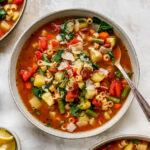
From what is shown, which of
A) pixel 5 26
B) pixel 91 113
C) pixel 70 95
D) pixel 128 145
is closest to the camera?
pixel 70 95

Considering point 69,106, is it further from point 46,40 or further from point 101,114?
point 46,40

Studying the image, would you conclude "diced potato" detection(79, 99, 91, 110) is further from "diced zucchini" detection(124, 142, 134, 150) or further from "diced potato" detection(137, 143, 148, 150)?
"diced potato" detection(137, 143, 148, 150)

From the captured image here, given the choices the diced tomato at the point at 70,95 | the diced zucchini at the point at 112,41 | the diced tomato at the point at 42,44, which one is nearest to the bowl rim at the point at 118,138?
the diced tomato at the point at 70,95

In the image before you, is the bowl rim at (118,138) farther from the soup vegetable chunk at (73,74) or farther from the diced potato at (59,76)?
the diced potato at (59,76)

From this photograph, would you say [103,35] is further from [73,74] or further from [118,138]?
[118,138]

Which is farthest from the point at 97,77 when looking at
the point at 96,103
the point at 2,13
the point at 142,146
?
the point at 2,13

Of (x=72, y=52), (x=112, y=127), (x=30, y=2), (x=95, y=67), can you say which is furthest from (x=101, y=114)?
(x=30, y=2)
